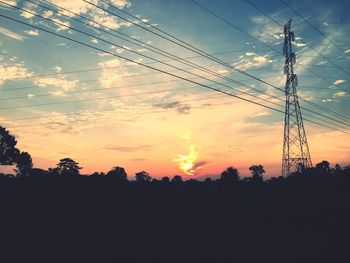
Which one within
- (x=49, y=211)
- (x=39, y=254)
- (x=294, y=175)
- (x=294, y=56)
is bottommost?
(x=39, y=254)

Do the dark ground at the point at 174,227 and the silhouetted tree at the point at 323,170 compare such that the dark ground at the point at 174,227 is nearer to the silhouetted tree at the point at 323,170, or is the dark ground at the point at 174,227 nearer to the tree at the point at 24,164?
the silhouetted tree at the point at 323,170

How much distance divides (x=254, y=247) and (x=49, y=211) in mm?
14723

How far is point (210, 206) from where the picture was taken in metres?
24.6

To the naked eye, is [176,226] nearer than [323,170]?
Yes

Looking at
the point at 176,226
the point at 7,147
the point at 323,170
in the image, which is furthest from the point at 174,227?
the point at 7,147

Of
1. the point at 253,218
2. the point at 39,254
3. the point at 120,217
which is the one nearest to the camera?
the point at 39,254

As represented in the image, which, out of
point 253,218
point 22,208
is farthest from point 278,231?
point 22,208

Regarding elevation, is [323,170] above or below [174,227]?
above

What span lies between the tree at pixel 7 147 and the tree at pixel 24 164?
1.83 m

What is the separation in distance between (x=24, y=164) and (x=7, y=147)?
7654mm

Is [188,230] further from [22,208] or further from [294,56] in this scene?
[294,56]

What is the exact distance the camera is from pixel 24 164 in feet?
261

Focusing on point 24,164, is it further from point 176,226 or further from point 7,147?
point 176,226

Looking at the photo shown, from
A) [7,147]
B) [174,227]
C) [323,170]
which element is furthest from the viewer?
[7,147]
